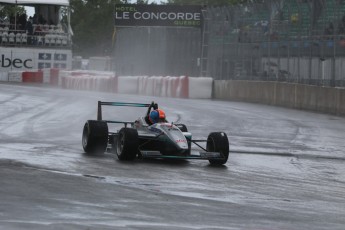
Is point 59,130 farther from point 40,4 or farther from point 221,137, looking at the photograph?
point 40,4

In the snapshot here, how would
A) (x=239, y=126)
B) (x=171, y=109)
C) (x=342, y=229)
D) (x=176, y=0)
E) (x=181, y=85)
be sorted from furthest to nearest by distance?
1. (x=176, y=0)
2. (x=181, y=85)
3. (x=171, y=109)
4. (x=239, y=126)
5. (x=342, y=229)

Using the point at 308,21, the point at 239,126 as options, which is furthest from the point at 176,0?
the point at 239,126

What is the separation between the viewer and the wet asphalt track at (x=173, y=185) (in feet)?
28.3

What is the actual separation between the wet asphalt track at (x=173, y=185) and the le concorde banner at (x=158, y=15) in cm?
3017

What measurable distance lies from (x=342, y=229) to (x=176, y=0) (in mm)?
110329

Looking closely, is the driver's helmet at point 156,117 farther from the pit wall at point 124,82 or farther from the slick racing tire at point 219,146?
the pit wall at point 124,82

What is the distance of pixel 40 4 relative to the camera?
63.9 m

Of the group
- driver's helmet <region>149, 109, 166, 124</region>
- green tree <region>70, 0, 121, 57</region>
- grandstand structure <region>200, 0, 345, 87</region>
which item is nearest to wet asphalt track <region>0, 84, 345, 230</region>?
driver's helmet <region>149, 109, 166, 124</region>

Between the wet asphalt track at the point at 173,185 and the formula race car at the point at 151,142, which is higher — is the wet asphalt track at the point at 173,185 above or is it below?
below

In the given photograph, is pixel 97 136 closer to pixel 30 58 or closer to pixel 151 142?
pixel 151 142

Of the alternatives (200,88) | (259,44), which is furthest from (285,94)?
(200,88)

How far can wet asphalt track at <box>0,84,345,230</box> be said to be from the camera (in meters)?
8.62

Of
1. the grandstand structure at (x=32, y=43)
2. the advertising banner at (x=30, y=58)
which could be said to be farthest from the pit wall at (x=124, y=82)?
the grandstand structure at (x=32, y=43)

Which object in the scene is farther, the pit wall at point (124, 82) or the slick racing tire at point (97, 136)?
the pit wall at point (124, 82)
